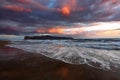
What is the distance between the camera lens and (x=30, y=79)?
3.85 m

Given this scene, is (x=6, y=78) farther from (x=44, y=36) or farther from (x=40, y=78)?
(x=44, y=36)

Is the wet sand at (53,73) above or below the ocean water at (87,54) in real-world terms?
above

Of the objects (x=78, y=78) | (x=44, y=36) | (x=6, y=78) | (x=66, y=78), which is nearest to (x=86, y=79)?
(x=78, y=78)

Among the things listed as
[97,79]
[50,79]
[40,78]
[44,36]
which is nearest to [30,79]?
[40,78]

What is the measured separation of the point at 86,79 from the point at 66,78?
497 millimetres

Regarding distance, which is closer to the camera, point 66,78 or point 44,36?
point 66,78

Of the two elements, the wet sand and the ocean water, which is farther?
the ocean water

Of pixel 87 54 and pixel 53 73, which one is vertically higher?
pixel 53 73

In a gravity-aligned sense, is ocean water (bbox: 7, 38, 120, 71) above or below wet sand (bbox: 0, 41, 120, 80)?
below

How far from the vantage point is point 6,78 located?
3920 mm

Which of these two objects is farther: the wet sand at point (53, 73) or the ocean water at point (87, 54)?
the ocean water at point (87, 54)

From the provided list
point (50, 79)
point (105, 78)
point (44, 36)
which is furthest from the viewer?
point (44, 36)

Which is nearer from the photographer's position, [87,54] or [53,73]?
[53,73]

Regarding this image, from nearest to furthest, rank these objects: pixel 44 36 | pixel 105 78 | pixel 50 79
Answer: pixel 50 79, pixel 105 78, pixel 44 36
